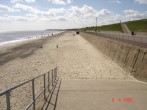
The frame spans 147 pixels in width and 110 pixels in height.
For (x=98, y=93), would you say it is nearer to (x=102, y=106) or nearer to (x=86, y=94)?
(x=86, y=94)

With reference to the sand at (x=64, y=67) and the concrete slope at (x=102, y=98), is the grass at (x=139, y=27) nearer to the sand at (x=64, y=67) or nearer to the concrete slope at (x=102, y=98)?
the sand at (x=64, y=67)

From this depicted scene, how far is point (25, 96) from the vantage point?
1191 cm

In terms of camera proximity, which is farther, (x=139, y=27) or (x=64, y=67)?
(x=139, y=27)

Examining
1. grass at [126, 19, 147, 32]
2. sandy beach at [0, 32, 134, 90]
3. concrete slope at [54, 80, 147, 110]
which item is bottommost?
sandy beach at [0, 32, 134, 90]

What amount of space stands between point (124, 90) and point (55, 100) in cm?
325

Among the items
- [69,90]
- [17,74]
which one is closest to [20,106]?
[69,90]

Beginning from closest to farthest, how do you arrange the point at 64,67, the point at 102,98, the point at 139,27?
1. the point at 102,98
2. the point at 64,67
3. the point at 139,27

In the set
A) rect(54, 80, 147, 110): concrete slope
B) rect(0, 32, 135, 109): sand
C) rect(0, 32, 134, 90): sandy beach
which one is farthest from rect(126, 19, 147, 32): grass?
rect(54, 80, 147, 110): concrete slope

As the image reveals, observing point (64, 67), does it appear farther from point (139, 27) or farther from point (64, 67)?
point (139, 27)

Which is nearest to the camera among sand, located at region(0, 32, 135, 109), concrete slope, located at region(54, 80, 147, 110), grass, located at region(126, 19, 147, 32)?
concrete slope, located at region(54, 80, 147, 110)

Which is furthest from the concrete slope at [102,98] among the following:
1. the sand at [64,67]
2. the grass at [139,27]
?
the grass at [139,27]

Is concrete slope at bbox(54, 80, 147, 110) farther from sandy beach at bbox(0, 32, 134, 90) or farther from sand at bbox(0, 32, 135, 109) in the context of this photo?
sandy beach at bbox(0, 32, 134, 90)

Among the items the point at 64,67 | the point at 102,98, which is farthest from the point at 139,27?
the point at 102,98

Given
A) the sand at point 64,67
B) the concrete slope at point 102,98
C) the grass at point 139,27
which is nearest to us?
the concrete slope at point 102,98
